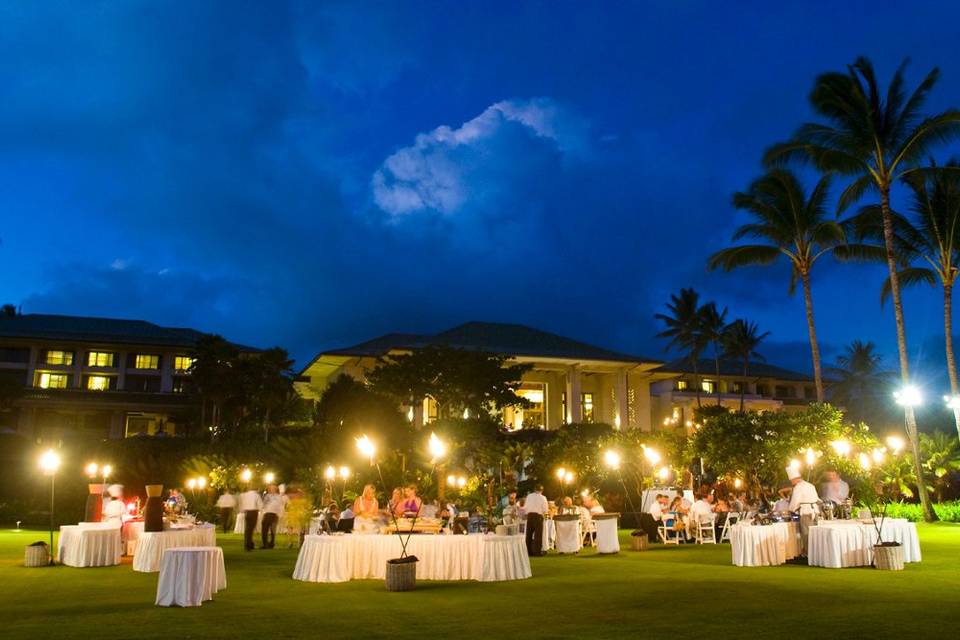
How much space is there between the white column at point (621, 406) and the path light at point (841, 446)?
24098mm

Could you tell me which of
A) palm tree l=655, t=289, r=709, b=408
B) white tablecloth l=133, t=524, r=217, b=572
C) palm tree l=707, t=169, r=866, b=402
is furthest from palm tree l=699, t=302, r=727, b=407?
white tablecloth l=133, t=524, r=217, b=572

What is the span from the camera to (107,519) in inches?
619

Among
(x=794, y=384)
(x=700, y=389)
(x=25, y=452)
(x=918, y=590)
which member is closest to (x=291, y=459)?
(x=25, y=452)

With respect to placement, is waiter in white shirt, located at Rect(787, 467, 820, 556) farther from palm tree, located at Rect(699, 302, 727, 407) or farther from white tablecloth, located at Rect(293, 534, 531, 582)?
palm tree, located at Rect(699, 302, 727, 407)

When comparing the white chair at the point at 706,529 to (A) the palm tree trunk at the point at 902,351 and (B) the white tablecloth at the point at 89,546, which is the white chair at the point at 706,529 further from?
(B) the white tablecloth at the point at 89,546

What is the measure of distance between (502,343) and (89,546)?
32.3 meters

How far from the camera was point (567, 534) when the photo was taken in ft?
56.1

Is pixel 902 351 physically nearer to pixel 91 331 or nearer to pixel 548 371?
pixel 548 371

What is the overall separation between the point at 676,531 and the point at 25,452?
113 ft

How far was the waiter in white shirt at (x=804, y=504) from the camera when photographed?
13414 mm

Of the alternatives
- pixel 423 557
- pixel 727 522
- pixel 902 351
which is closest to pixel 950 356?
pixel 902 351

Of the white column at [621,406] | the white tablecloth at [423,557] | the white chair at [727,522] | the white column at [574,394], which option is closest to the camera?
the white tablecloth at [423,557]

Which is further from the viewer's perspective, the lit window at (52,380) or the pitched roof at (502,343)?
the lit window at (52,380)

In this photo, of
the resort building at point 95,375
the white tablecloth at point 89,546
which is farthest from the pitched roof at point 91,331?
the white tablecloth at point 89,546
